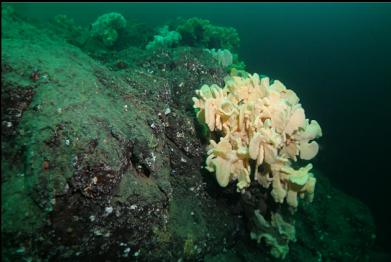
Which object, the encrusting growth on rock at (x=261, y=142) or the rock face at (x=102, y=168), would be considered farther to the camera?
the encrusting growth on rock at (x=261, y=142)

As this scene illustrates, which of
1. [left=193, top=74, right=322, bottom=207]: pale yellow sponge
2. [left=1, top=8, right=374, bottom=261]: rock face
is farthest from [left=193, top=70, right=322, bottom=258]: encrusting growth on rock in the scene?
[left=1, top=8, right=374, bottom=261]: rock face

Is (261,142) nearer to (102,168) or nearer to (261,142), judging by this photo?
(261,142)

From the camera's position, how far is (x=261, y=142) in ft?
9.80

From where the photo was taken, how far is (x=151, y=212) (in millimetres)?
2650

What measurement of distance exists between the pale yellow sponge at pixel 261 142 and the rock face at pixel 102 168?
41 centimetres

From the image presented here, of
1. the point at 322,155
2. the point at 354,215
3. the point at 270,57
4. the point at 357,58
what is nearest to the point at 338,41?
the point at 357,58

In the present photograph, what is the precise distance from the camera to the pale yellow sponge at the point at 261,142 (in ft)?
9.87

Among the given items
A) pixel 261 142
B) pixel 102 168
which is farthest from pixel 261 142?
pixel 102 168

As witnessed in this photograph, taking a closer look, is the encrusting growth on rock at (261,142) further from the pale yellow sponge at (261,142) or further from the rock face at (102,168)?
the rock face at (102,168)

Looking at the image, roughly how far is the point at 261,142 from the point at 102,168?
63.7 inches

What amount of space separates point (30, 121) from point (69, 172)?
495mm

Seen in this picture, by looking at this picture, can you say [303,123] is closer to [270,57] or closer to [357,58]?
[357,58]

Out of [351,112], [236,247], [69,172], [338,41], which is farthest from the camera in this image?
[338,41]

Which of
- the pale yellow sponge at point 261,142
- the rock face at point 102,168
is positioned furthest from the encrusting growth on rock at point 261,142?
the rock face at point 102,168
